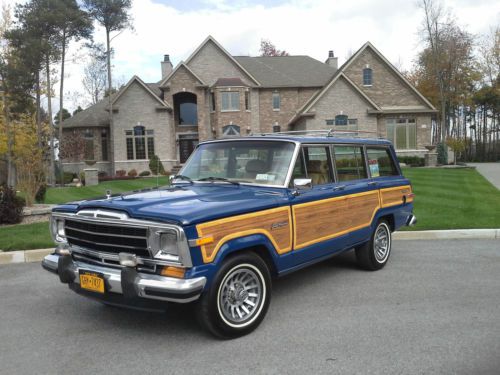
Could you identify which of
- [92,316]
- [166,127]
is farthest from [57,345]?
[166,127]

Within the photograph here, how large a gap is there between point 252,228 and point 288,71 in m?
36.3

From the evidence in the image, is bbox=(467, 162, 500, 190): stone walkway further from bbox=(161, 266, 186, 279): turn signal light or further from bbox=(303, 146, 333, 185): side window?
bbox=(161, 266, 186, 279): turn signal light

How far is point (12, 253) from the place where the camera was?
24.0 feet

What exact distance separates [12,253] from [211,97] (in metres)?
28.6

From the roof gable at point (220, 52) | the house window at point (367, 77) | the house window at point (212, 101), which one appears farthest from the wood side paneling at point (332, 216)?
the roof gable at point (220, 52)

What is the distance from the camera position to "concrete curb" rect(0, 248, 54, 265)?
23.8ft

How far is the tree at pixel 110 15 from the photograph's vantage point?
31406mm

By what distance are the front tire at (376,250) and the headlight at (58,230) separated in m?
3.99

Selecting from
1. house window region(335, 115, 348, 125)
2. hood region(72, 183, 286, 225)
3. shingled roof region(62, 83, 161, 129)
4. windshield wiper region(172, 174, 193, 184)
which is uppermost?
shingled roof region(62, 83, 161, 129)

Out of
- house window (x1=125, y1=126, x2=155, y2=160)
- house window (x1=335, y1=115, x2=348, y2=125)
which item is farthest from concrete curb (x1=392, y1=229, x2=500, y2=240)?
house window (x1=125, y1=126, x2=155, y2=160)

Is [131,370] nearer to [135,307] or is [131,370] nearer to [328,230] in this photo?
[135,307]

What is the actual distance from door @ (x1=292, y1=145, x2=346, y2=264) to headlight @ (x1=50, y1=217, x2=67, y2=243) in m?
2.59

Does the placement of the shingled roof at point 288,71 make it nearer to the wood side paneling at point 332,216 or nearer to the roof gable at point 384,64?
the roof gable at point 384,64

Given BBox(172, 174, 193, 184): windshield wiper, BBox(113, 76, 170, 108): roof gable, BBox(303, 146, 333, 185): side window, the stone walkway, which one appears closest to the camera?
BBox(303, 146, 333, 185): side window
